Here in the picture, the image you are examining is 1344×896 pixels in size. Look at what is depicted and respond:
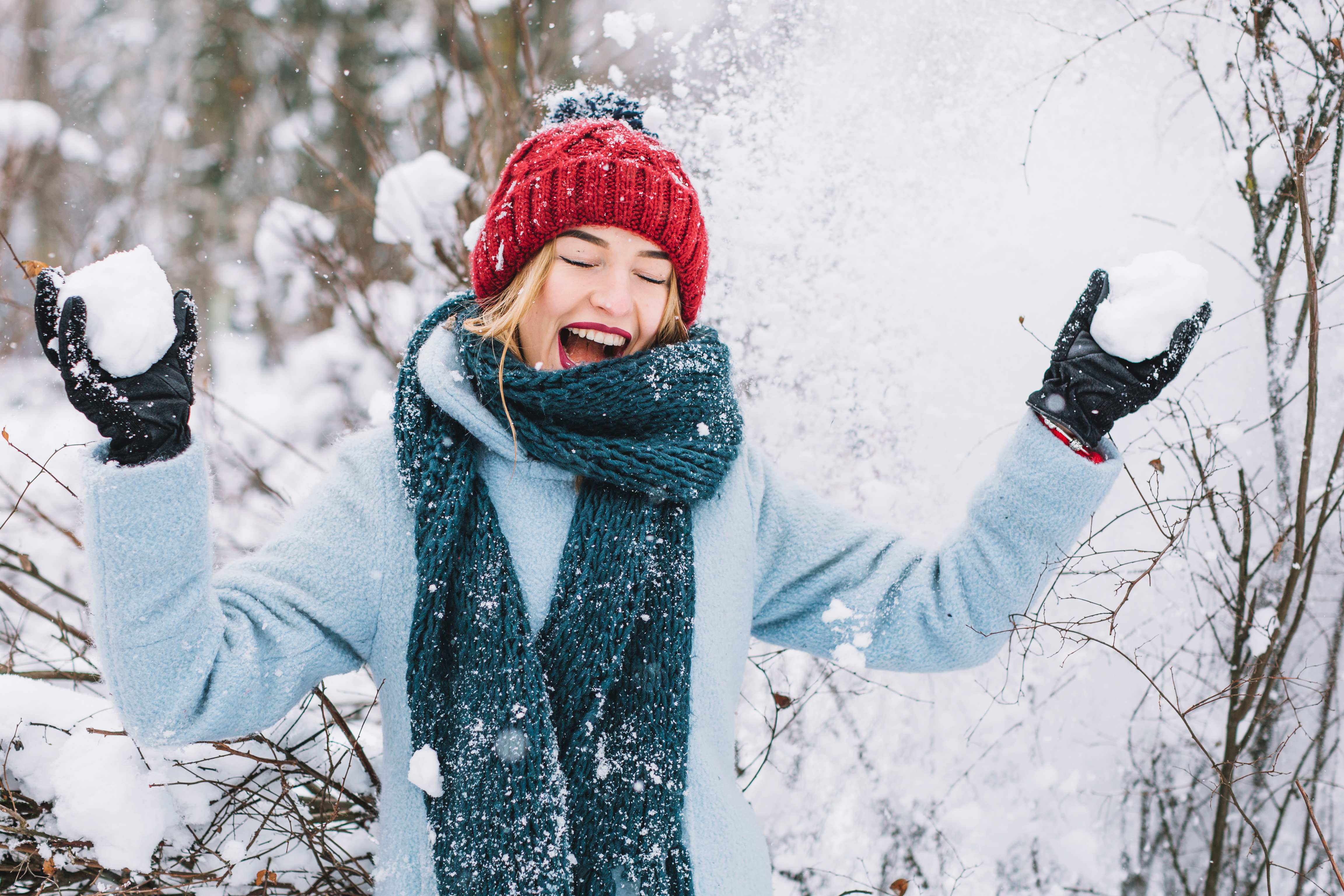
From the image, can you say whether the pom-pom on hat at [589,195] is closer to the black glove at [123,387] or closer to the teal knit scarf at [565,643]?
the teal knit scarf at [565,643]

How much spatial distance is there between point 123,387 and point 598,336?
2.15 ft

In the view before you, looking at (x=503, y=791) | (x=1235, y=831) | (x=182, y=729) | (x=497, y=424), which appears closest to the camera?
(x=182, y=729)

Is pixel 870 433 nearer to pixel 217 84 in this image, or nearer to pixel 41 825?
pixel 41 825

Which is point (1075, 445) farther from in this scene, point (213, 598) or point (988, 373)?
point (213, 598)

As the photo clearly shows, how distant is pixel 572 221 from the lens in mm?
1325

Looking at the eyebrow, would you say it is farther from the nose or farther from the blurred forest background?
the blurred forest background

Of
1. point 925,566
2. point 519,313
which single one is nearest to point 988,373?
point 925,566

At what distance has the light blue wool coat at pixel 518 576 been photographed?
0.97 meters

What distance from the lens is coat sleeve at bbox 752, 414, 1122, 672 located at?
1.25 meters

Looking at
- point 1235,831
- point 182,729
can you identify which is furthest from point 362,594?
point 1235,831

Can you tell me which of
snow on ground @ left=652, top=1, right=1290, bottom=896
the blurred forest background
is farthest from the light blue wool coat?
snow on ground @ left=652, top=1, right=1290, bottom=896

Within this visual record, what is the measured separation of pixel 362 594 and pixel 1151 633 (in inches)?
78.7

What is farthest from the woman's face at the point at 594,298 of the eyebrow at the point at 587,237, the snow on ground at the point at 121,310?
the snow on ground at the point at 121,310

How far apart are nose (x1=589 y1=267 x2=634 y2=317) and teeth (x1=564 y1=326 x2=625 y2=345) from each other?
0.11ft
